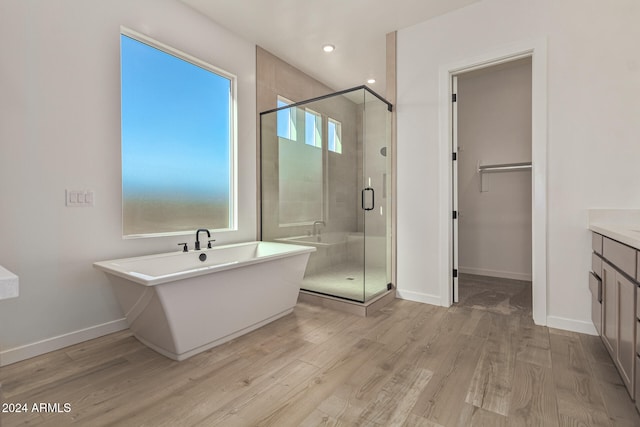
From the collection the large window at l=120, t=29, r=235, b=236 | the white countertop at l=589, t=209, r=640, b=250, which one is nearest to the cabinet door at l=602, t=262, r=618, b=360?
the white countertop at l=589, t=209, r=640, b=250

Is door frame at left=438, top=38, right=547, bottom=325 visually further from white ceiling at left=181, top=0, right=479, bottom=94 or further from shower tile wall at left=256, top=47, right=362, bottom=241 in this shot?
shower tile wall at left=256, top=47, right=362, bottom=241

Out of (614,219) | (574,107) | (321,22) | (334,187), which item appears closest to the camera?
(614,219)

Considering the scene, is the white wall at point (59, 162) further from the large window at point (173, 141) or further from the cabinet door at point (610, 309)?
the cabinet door at point (610, 309)

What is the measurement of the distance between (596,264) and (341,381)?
1.98 meters

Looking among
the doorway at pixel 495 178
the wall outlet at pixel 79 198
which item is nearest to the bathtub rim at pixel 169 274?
the wall outlet at pixel 79 198

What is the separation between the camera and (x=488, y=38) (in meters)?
2.86

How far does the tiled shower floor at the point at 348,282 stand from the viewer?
3076 millimetres

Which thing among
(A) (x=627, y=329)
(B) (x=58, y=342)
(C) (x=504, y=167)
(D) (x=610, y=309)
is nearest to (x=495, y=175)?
(C) (x=504, y=167)

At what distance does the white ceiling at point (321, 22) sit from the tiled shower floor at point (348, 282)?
8.16 ft

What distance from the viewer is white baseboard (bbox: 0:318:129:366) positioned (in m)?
2.01

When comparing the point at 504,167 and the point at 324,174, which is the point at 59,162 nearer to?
the point at 324,174

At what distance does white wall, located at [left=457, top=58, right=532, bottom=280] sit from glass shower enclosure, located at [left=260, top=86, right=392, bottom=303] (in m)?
1.79

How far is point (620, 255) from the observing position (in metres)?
1.67

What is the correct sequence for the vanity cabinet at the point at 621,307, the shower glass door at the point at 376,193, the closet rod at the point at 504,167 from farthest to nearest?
the closet rod at the point at 504,167 < the shower glass door at the point at 376,193 < the vanity cabinet at the point at 621,307
